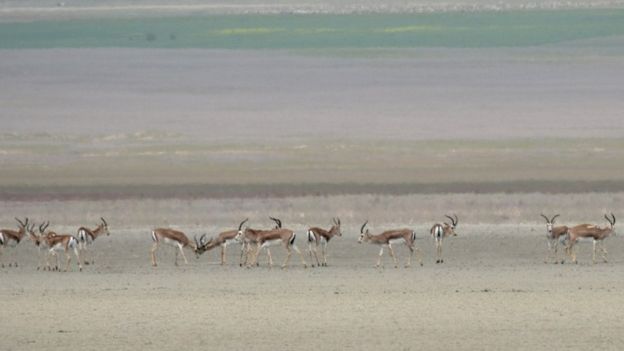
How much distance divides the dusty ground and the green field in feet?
133

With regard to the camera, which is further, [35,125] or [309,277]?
[35,125]

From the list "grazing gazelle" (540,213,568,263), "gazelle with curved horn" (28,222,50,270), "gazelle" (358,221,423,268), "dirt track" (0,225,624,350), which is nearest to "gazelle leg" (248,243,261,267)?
"dirt track" (0,225,624,350)

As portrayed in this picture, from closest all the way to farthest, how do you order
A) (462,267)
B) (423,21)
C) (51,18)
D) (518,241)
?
(462,267) → (518,241) → (423,21) → (51,18)

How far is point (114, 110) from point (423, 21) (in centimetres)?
3993

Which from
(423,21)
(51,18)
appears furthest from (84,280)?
(51,18)

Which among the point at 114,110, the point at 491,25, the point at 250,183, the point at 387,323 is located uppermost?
the point at 491,25

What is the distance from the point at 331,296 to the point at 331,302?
49 cm

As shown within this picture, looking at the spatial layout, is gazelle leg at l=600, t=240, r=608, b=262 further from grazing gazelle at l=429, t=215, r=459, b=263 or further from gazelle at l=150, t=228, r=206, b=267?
gazelle at l=150, t=228, r=206, b=267

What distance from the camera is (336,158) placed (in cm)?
3309

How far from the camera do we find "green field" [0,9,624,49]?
66500 millimetres

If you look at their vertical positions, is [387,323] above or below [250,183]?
below

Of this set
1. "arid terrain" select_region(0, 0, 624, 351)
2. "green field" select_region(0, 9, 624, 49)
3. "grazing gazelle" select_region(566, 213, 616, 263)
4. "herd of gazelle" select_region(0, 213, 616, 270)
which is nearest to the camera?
"arid terrain" select_region(0, 0, 624, 351)

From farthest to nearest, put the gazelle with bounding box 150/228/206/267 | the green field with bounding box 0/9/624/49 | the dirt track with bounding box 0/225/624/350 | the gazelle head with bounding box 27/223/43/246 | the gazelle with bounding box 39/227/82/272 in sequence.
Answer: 1. the green field with bounding box 0/9/624/49
2. the gazelle with bounding box 150/228/206/267
3. the gazelle head with bounding box 27/223/43/246
4. the gazelle with bounding box 39/227/82/272
5. the dirt track with bounding box 0/225/624/350

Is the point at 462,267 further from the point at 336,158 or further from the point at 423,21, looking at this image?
the point at 423,21
